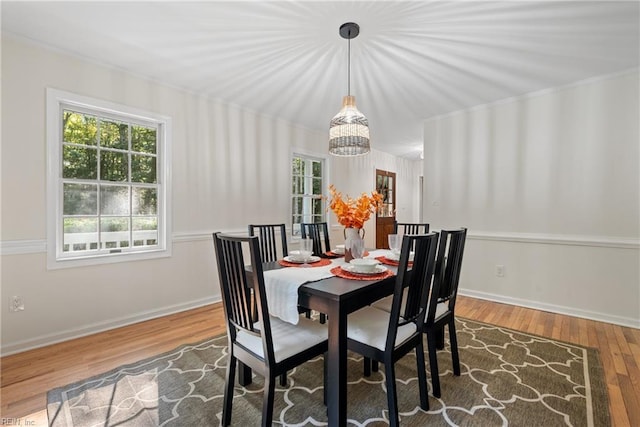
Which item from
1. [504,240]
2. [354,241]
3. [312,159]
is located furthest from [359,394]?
[312,159]

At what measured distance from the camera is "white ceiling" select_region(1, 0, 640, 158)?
2.01 metres

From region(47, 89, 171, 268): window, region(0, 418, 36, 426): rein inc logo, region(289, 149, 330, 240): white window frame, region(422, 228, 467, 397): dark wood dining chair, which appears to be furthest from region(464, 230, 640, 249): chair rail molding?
region(0, 418, 36, 426): rein inc logo

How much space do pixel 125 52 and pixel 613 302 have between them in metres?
5.17

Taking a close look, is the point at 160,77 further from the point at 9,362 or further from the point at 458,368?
the point at 458,368

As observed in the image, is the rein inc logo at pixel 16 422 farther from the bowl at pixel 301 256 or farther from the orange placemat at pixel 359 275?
the orange placemat at pixel 359 275

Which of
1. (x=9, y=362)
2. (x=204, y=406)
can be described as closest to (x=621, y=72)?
(x=204, y=406)

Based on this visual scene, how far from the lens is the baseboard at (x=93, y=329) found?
2.33 m

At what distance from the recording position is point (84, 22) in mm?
2156

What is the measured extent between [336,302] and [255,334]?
424mm

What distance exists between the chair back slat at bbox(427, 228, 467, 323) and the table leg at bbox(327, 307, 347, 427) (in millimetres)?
669

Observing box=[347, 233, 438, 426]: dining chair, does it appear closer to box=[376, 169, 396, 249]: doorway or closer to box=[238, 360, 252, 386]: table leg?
box=[238, 360, 252, 386]: table leg

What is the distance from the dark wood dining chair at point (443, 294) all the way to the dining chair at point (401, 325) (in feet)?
0.41

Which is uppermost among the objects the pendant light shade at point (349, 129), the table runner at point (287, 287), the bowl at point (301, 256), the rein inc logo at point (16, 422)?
the pendant light shade at point (349, 129)

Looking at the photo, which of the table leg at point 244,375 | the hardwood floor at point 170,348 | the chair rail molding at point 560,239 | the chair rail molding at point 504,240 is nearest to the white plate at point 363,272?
the table leg at point 244,375
